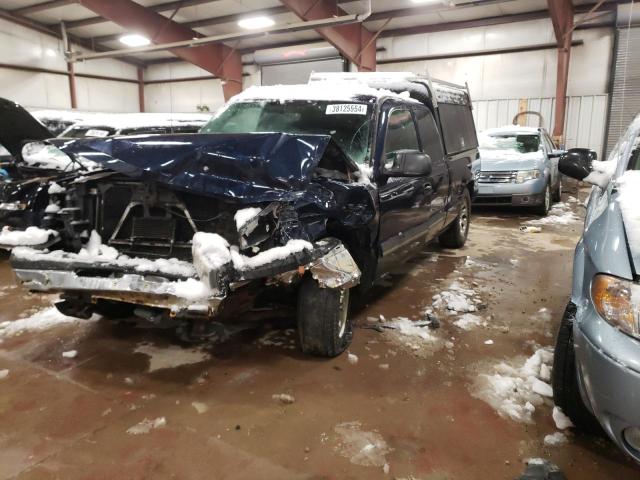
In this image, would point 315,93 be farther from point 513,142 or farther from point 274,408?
point 513,142

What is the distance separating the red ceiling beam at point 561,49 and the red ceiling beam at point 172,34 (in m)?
9.74

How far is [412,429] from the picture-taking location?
97.0 inches

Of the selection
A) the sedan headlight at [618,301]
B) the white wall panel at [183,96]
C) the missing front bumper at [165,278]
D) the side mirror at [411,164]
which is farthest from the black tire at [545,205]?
the white wall panel at [183,96]

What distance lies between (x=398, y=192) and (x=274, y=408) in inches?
74.2

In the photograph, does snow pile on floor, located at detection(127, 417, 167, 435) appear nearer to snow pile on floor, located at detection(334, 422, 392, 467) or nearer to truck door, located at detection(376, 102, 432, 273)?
snow pile on floor, located at detection(334, 422, 392, 467)

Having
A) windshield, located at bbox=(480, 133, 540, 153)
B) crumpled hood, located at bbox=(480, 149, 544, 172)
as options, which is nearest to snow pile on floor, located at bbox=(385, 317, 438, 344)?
crumpled hood, located at bbox=(480, 149, 544, 172)

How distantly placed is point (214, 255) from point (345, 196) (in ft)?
3.27

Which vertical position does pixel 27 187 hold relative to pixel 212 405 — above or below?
above

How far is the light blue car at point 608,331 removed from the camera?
1722 millimetres

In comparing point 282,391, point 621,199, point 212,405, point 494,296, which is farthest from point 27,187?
point 494,296

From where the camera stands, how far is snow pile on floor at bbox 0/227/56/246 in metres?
2.90

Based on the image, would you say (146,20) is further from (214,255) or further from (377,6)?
(214,255)

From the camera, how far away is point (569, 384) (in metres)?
2.31

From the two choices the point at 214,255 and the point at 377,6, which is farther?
the point at 377,6
